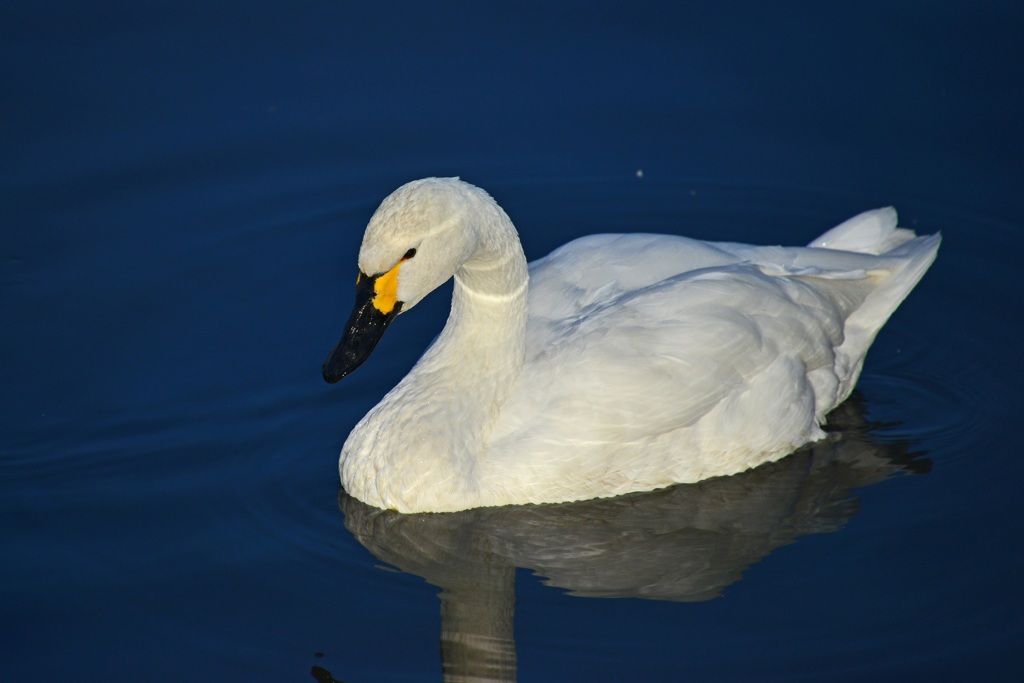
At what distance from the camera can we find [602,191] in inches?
443

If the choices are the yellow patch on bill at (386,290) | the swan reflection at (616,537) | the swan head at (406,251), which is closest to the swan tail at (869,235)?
the swan reflection at (616,537)

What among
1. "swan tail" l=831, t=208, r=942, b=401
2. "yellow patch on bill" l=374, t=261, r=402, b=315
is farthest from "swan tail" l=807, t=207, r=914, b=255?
"yellow patch on bill" l=374, t=261, r=402, b=315

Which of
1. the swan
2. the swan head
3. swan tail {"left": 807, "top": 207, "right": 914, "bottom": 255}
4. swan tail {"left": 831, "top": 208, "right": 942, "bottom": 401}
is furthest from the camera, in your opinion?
swan tail {"left": 807, "top": 207, "right": 914, "bottom": 255}

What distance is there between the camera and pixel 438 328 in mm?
10008

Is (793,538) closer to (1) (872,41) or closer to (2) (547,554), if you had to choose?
(2) (547,554)

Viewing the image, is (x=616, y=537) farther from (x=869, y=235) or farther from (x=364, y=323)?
(x=869, y=235)

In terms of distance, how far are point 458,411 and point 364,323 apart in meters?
0.85

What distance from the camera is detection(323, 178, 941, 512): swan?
815 centimetres

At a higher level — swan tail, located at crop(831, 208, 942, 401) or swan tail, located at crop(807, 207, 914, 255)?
swan tail, located at crop(807, 207, 914, 255)

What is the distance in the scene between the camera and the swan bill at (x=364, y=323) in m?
7.73

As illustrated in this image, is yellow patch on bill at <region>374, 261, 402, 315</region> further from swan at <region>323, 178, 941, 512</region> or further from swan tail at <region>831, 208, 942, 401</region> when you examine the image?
swan tail at <region>831, 208, 942, 401</region>

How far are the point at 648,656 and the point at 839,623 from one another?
3.27 ft

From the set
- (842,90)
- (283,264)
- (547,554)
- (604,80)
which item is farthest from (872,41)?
(547,554)

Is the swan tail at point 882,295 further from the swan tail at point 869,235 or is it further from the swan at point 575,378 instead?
the swan at point 575,378
